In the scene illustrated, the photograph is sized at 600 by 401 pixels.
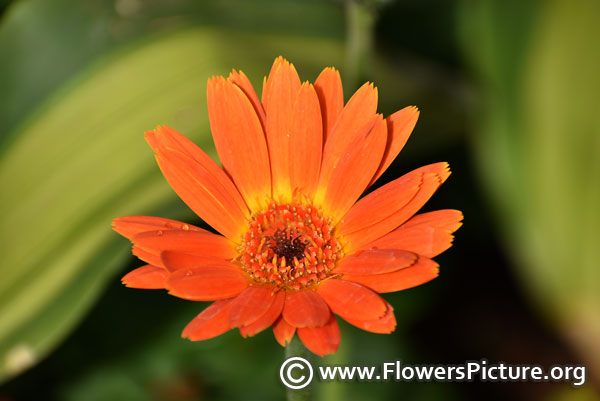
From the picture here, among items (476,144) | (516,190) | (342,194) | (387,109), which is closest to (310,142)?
(342,194)

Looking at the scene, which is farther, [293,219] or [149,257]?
[293,219]

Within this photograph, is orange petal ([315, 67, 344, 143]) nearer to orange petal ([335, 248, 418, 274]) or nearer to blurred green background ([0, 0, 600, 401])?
orange petal ([335, 248, 418, 274])

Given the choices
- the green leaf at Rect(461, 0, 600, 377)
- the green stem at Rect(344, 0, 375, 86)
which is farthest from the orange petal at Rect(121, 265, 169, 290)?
the green leaf at Rect(461, 0, 600, 377)

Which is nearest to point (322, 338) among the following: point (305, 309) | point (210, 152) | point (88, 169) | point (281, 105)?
point (305, 309)

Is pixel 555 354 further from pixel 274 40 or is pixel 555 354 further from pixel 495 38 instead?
pixel 274 40

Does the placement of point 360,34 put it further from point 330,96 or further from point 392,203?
point 392,203

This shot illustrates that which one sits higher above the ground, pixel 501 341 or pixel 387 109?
pixel 387 109
